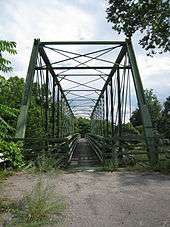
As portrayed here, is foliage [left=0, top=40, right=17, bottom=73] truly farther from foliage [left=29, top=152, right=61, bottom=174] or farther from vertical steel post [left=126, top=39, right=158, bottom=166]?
vertical steel post [left=126, top=39, right=158, bottom=166]

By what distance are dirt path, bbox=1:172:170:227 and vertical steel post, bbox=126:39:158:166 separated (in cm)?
231

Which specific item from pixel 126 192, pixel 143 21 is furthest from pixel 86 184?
pixel 143 21

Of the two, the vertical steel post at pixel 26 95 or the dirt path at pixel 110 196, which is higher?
the vertical steel post at pixel 26 95

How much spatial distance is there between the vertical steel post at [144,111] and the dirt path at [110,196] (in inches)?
91.1

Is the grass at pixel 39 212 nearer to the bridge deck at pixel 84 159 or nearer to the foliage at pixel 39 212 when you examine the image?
the foliage at pixel 39 212

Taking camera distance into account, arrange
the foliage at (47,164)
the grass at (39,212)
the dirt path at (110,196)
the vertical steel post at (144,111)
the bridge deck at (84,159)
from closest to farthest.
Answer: the grass at (39,212) < the dirt path at (110,196) < the foliage at (47,164) < the vertical steel post at (144,111) < the bridge deck at (84,159)

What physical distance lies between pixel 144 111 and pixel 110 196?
8037mm

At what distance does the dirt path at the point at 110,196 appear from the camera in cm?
632

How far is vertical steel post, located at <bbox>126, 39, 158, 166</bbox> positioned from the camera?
1409cm

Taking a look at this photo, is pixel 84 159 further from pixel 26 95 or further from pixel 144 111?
pixel 144 111

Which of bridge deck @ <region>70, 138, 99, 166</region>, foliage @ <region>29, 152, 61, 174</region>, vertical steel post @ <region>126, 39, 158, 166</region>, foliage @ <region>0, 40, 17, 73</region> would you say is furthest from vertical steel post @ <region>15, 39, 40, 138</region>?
foliage @ <region>0, 40, 17, 73</region>

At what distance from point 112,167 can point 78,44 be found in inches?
322

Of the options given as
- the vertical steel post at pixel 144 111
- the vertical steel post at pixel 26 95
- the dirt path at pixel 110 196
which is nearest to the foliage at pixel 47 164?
the dirt path at pixel 110 196

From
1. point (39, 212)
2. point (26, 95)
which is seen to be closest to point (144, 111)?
point (26, 95)
